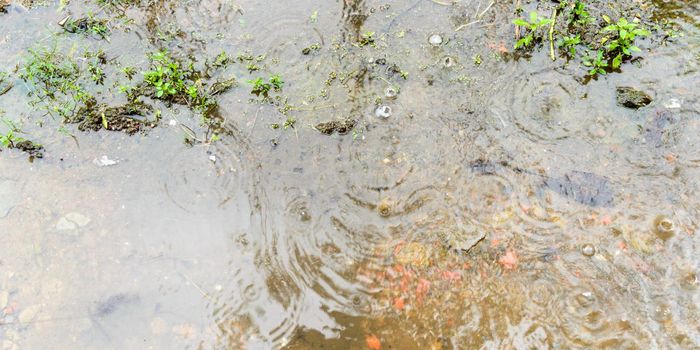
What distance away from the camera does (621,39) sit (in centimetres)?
391

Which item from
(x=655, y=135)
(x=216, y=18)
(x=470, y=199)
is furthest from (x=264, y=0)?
(x=655, y=135)

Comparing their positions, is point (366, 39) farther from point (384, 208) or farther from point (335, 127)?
point (384, 208)

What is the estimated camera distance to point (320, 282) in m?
3.32

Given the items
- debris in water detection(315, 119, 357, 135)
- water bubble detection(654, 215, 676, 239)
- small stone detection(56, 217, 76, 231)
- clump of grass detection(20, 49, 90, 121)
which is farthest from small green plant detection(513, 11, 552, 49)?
small stone detection(56, 217, 76, 231)

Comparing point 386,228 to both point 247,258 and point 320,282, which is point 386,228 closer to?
point 320,282

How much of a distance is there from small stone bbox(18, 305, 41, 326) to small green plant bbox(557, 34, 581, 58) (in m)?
4.51

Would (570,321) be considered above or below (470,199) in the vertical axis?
below

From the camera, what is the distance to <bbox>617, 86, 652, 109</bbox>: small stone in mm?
3781

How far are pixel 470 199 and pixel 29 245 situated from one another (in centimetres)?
326

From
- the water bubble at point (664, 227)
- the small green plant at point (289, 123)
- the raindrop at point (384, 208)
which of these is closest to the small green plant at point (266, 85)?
the small green plant at point (289, 123)

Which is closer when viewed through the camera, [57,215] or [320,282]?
[320,282]

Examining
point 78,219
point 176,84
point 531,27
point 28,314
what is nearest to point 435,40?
point 531,27

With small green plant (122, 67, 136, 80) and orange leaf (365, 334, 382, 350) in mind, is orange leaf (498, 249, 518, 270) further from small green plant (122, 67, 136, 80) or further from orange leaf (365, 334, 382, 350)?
small green plant (122, 67, 136, 80)

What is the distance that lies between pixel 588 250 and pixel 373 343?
1592 mm
